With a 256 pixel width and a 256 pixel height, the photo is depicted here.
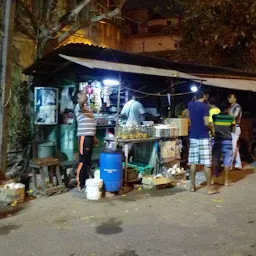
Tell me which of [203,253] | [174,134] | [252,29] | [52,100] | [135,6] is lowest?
[203,253]

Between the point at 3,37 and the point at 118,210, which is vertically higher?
the point at 3,37

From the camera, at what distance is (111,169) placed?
7562 mm

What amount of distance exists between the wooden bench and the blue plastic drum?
39.1 inches

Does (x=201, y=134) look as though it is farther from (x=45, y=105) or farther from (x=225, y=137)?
(x=45, y=105)

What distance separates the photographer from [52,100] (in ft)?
32.2

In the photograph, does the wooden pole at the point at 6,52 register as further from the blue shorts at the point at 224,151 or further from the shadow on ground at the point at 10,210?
the blue shorts at the point at 224,151

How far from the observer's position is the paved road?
4953mm

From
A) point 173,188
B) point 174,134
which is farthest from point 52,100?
point 173,188

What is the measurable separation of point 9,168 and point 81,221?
14.9 ft

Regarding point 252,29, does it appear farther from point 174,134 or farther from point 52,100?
point 52,100

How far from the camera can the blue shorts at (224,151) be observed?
8.77 m

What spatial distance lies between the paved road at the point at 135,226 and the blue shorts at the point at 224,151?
1.05 m

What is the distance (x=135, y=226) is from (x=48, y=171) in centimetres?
279

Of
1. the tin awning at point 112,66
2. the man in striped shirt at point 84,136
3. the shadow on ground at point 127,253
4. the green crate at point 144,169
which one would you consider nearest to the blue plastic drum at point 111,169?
the man in striped shirt at point 84,136
